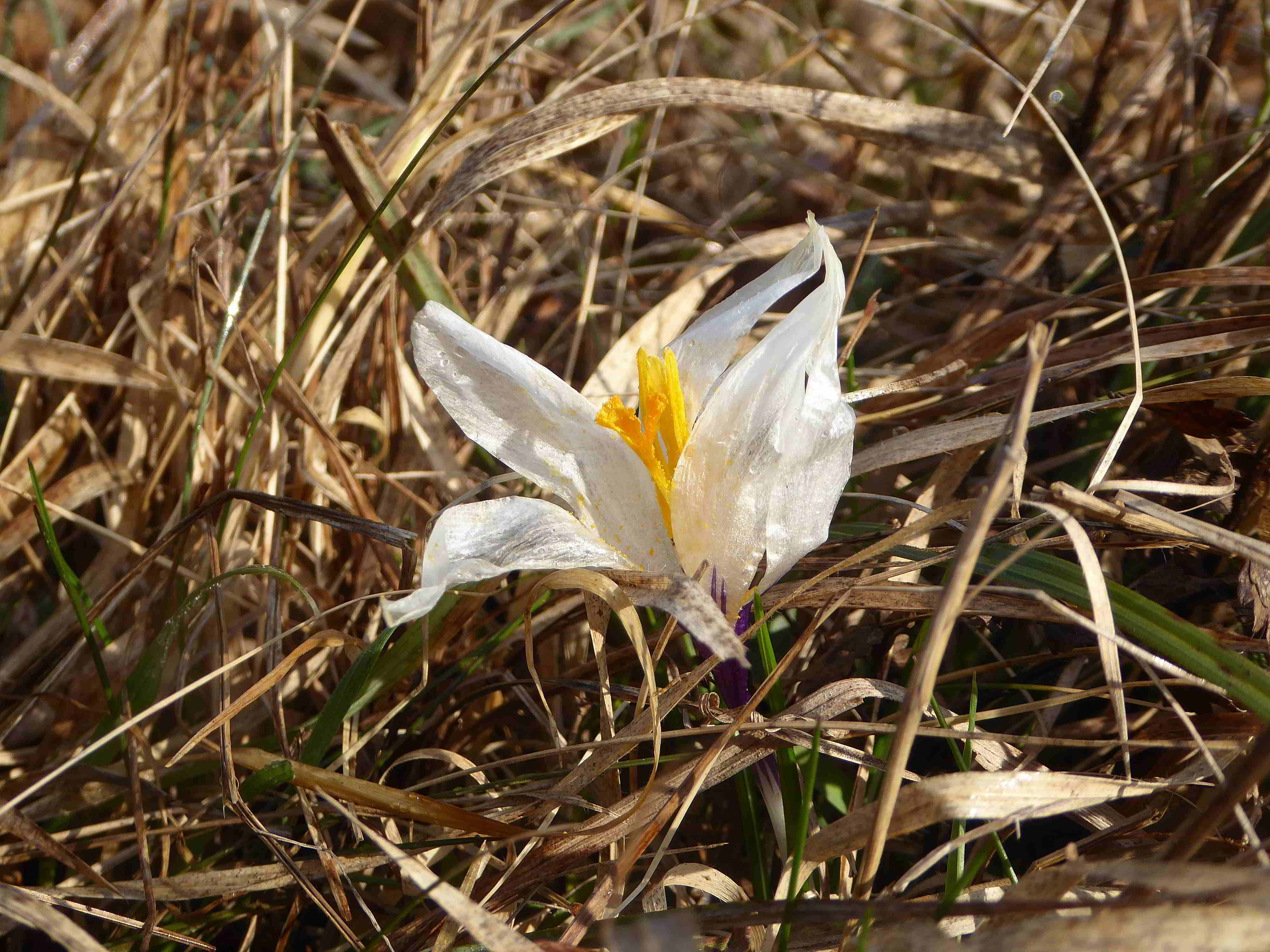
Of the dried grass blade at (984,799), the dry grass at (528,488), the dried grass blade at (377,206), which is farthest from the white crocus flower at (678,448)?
the dried grass blade at (377,206)

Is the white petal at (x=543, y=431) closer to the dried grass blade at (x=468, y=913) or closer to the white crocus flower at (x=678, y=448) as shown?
the white crocus flower at (x=678, y=448)

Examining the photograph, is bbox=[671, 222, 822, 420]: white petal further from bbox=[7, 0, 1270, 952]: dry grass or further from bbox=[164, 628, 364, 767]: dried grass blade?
bbox=[164, 628, 364, 767]: dried grass blade

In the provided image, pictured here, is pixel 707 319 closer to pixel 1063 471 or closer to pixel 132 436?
pixel 1063 471

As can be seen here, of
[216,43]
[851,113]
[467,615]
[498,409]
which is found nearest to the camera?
[498,409]

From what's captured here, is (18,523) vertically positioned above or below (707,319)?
below

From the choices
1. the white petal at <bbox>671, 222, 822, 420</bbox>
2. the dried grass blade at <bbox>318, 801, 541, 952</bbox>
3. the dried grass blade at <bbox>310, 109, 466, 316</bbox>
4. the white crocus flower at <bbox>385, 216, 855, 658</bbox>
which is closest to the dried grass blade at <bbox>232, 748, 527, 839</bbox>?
the dried grass blade at <bbox>318, 801, 541, 952</bbox>

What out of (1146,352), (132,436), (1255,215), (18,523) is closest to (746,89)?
(1146,352)

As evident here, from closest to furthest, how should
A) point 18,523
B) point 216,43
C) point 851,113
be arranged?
point 18,523 < point 851,113 < point 216,43

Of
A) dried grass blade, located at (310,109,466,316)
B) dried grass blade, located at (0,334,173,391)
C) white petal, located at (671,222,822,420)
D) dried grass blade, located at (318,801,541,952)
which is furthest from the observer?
dried grass blade, located at (0,334,173,391)
